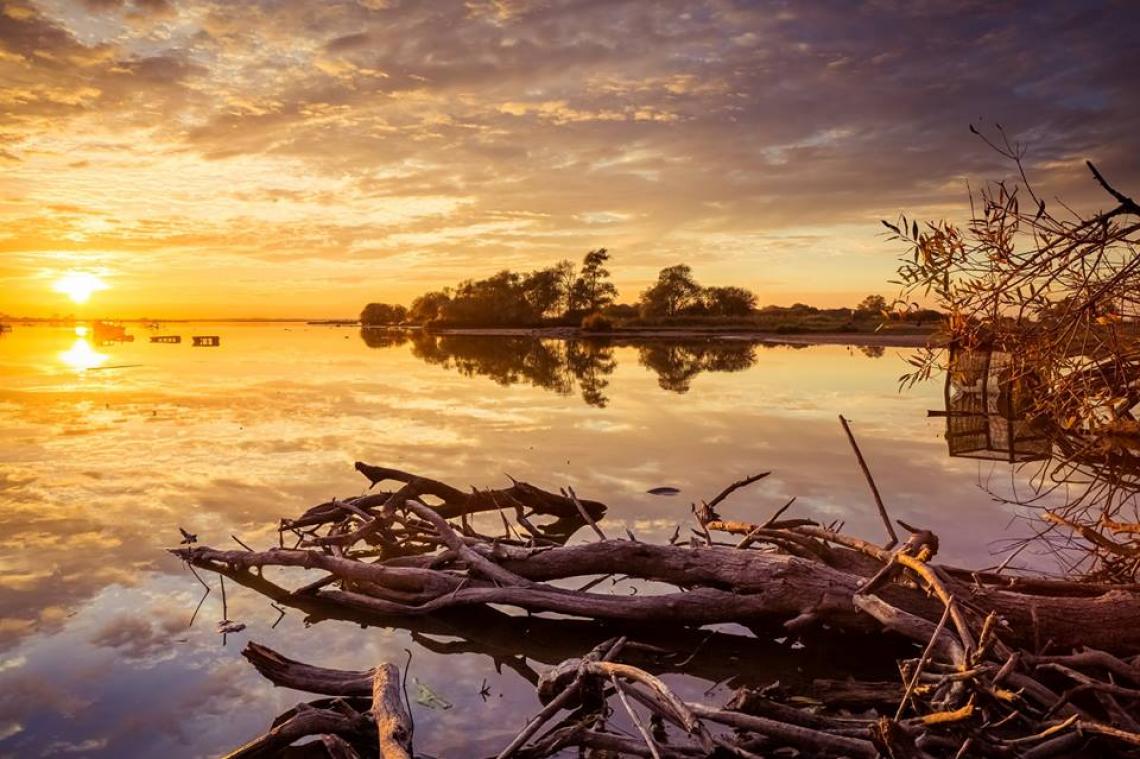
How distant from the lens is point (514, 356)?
48.1m

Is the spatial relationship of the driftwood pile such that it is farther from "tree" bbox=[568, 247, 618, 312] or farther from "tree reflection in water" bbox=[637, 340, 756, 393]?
"tree" bbox=[568, 247, 618, 312]

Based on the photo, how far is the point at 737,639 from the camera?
719 cm

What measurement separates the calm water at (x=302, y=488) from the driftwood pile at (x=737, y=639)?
39cm

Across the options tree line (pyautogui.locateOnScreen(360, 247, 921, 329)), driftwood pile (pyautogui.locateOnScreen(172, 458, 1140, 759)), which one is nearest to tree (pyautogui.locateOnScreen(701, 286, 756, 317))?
tree line (pyautogui.locateOnScreen(360, 247, 921, 329))

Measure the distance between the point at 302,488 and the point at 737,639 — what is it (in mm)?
8025

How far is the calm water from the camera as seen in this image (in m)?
6.02

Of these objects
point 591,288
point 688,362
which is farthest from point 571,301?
point 688,362

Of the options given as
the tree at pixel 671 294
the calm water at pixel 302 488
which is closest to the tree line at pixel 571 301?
the tree at pixel 671 294

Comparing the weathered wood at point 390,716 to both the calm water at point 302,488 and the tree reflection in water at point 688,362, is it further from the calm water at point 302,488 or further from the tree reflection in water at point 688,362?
the tree reflection in water at point 688,362

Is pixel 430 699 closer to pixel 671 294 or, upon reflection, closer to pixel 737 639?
pixel 737 639

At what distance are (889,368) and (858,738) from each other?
35311 millimetres

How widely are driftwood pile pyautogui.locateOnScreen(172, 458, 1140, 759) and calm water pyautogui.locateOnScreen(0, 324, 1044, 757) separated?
0.39 meters

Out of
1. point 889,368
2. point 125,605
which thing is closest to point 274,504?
point 125,605

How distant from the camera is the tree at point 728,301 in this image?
392 ft
